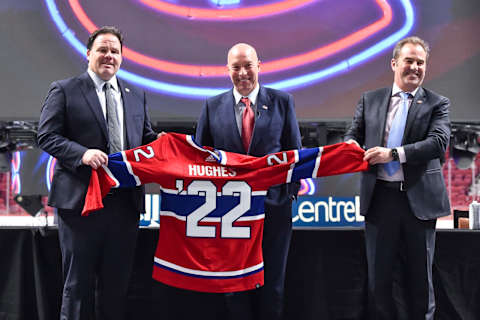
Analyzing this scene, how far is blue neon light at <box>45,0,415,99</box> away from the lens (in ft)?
14.7

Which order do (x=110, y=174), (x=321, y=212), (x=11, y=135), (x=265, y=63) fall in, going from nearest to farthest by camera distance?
(x=110, y=174)
(x=321, y=212)
(x=265, y=63)
(x=11, y=135)

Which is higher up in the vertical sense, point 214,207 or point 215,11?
point 215,11

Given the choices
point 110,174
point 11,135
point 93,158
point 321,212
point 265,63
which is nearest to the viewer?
point 93,158

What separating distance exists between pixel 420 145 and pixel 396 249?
560mm

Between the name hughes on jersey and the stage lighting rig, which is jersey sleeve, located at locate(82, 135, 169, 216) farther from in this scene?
the stage lighting rig

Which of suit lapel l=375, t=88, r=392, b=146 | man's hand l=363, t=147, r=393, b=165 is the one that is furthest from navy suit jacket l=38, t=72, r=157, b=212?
suit lapel l=375, t=88, r=392, b=146

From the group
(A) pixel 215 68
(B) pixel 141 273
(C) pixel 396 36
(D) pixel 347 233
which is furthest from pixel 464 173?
(B) pixel 141 273

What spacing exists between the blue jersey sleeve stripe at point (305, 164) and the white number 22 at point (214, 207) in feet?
0.88

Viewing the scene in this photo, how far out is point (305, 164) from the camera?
2334mm

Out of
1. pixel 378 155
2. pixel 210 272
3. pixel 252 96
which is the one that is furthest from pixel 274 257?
pixel 252 96

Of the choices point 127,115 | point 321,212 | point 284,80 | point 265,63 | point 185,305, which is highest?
point 265,63

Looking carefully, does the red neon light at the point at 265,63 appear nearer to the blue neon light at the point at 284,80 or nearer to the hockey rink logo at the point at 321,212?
the blue neon light at the point at 284,80

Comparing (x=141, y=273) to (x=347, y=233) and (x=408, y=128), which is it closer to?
(x=347, y=233)

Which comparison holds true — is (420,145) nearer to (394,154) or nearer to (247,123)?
(394,154)
